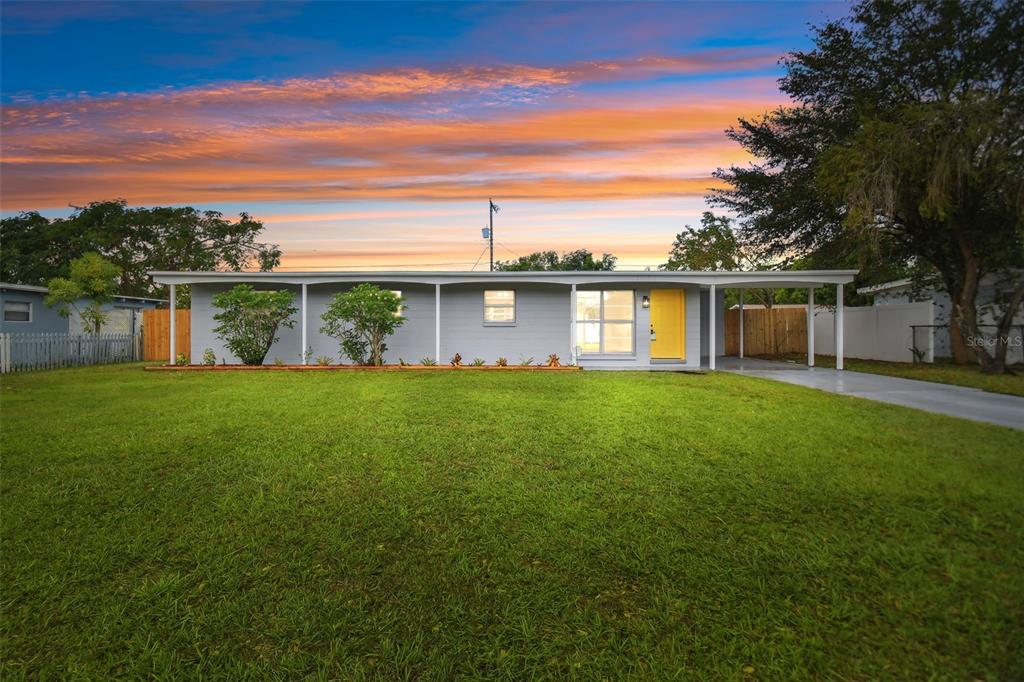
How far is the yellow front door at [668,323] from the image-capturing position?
51.2 feet

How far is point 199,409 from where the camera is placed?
307 inches

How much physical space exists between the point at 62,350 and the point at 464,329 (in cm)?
1125

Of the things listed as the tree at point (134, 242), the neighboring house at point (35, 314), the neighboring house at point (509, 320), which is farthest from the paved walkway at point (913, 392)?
the tree at point (134, 242)

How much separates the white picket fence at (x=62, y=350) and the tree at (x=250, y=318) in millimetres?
4841

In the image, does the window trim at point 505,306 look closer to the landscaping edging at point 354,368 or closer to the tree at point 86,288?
the landscaping edging at point 354,368

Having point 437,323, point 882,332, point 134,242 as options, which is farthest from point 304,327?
point 134,242

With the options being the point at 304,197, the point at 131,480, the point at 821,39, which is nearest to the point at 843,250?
the point at 821,39

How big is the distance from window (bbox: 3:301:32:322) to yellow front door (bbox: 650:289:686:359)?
19.4 meters

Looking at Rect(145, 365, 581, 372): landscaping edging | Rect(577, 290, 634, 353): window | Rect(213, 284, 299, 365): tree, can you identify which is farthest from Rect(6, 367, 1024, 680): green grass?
Rect(577, 290, 634, 353): window

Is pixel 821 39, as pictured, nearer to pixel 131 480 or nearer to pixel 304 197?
pixel 304 197

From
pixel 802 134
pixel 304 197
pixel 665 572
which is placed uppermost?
pixel 802 134

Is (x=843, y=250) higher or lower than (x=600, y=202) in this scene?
lower

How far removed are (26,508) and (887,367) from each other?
17.5 metres

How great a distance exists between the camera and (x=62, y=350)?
50.3ft
